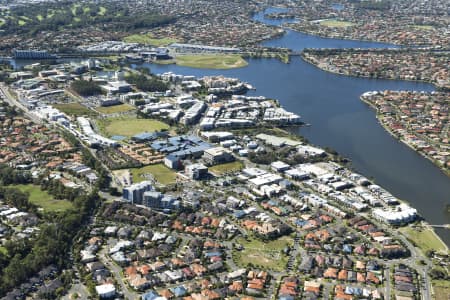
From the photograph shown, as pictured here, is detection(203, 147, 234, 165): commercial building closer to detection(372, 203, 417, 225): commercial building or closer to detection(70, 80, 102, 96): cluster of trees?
detection(372, 203, 417, 225): commercial building

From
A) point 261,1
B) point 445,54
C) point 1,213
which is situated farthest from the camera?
point 261,1

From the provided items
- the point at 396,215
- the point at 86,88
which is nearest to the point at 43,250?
the point at 396,215

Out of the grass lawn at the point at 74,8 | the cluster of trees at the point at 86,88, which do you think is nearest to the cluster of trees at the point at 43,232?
the cluster of trees at the point at 86,88

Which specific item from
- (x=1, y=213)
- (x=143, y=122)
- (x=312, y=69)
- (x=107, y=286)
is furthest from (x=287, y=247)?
(x=312, y=69)

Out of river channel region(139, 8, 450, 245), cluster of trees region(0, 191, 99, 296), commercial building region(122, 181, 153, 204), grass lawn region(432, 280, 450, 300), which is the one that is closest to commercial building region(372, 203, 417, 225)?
river channel region(139, 8, 450, 245)

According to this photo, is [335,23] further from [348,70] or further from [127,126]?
[127,126]

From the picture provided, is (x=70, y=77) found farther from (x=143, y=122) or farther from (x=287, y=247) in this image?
(x=287, y=247)
